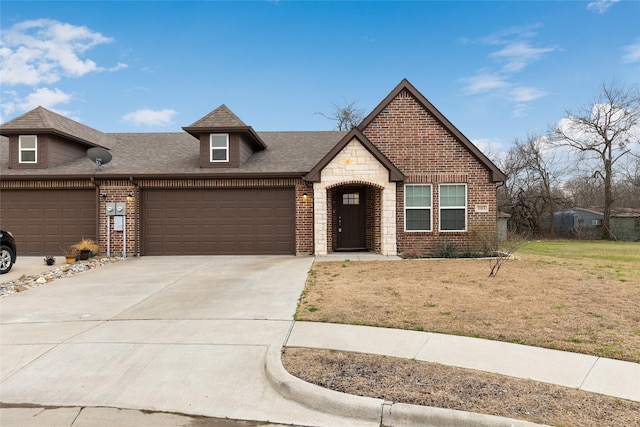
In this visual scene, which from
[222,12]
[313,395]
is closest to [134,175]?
[222,12]

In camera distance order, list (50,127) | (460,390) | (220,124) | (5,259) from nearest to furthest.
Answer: (460,390), (5,259), (50,127), (220,124)

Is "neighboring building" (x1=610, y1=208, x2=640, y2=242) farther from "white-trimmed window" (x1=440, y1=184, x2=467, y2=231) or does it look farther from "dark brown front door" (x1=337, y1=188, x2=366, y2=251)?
"dark brown front door" (x1=337, y1=188, x2=366, y2=251)

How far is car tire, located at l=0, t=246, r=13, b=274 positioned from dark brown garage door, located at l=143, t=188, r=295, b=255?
4.31 metres

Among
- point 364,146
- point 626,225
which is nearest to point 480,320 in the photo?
point 364,146

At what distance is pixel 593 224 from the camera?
29.8m

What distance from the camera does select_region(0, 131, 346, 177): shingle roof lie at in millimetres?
14820

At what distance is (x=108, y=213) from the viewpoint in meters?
14.6

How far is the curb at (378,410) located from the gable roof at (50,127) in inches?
639

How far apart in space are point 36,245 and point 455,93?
76.4 ft

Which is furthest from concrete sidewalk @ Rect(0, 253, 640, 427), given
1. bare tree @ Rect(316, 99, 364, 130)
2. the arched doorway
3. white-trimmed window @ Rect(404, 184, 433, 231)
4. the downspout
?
bare tree @ Rect(316, 99, 364, 130)

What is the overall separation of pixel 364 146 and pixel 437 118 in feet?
10.2

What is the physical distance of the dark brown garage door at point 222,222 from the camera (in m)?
14.9

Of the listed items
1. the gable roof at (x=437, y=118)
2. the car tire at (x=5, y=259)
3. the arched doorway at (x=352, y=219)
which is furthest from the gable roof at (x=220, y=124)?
the car tire at (x=5, y=259)

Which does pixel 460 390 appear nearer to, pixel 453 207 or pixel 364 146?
pixel 364 146
